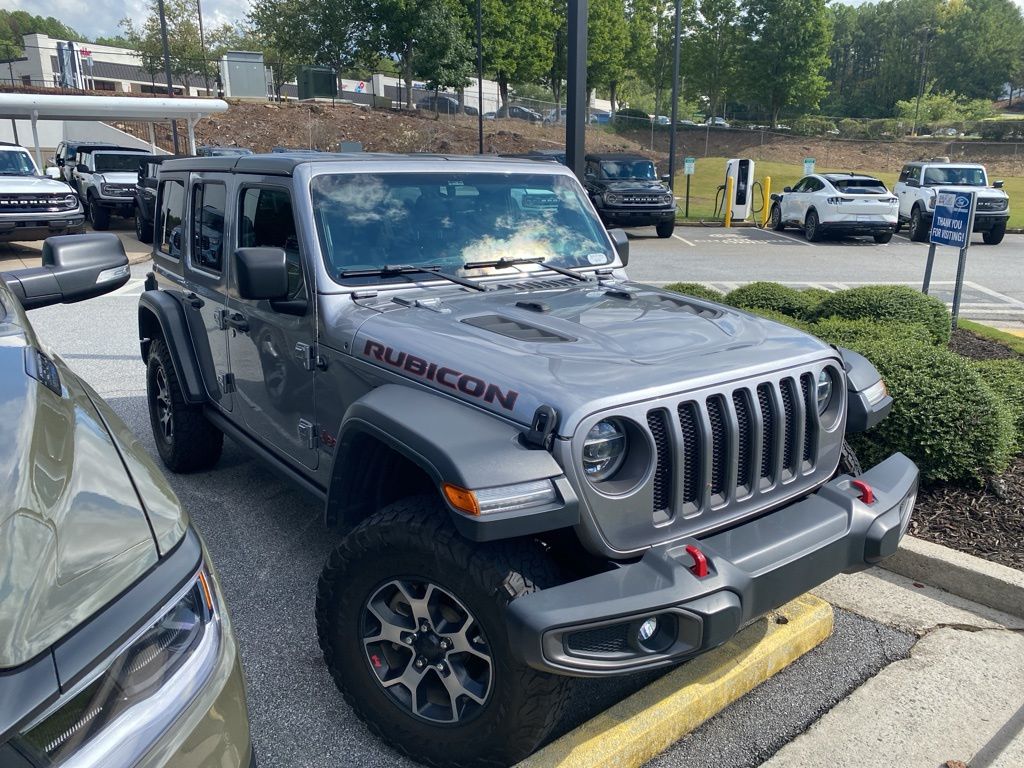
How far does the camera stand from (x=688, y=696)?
2.85 metres

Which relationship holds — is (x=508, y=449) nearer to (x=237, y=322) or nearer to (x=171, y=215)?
(x=237, y=322)

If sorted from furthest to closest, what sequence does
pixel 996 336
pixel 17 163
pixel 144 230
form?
pixel 144 230 → pixel 17 163 → pixel 996 336

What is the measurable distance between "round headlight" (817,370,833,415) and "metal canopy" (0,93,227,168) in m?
21.5

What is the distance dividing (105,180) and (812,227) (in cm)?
1629

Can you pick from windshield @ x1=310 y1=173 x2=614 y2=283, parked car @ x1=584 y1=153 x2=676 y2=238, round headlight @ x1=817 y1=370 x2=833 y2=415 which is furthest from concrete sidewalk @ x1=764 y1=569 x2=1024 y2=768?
parked car @ x1=584 y1=153 x2=676 y2=238

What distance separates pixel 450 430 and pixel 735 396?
937mm

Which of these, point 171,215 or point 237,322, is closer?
point 237,322

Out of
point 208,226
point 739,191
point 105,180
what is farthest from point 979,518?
point 739,191

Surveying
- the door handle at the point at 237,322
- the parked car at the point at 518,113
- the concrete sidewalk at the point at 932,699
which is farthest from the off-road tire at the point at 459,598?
the parked car at the point at 518,113

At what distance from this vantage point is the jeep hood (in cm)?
144

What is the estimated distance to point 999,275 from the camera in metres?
14.4

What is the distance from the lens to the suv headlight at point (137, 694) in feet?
4.43

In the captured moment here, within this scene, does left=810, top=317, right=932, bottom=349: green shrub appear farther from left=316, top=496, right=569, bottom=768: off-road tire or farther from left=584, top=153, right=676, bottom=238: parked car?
left=584, top=153, right=676, bottom=238: parked car

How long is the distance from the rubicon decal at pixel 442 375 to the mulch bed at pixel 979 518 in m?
2.65
